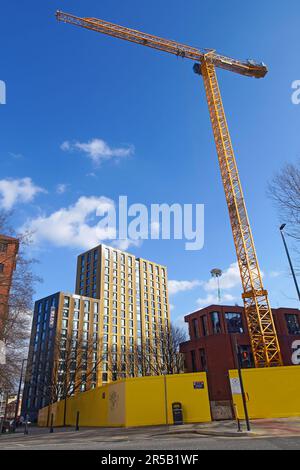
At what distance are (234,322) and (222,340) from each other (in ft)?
20.0

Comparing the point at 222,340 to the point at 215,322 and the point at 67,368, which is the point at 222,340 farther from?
the point at 67,368

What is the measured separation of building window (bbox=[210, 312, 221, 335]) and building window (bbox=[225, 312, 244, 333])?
46.2 inches

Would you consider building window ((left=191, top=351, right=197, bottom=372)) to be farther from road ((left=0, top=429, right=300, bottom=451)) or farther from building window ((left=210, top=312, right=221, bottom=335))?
road ((left=0, top=429, right=300, bottom=451))

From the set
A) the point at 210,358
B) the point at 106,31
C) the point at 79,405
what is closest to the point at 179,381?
the point at 79,405

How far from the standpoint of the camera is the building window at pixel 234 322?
142ft

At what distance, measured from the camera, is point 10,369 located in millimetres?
18547

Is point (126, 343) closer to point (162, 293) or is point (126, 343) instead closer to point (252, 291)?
point (162, 293)

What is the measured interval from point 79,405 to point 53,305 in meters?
55.8

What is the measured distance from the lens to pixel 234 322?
144ft

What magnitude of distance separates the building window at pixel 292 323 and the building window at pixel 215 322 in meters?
9.64

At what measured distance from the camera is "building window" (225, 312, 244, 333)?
43312mm

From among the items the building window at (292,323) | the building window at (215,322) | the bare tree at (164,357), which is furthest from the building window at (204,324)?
the building window at (292,323)

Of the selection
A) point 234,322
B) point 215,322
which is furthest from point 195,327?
point 234,322

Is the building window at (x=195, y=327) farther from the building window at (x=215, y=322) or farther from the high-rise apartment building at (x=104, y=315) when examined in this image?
the high-rise apartment building at (x=104, y=315)
